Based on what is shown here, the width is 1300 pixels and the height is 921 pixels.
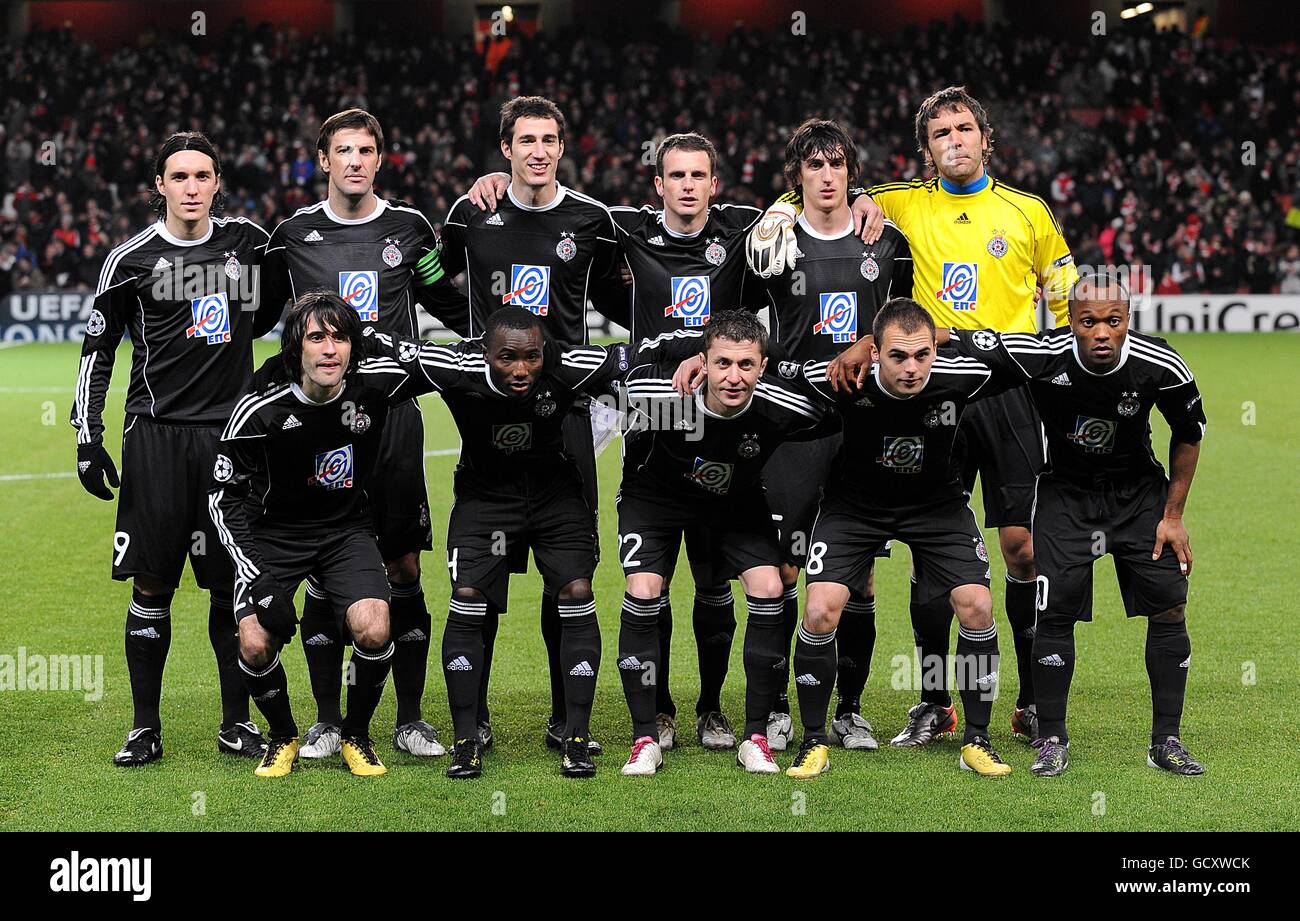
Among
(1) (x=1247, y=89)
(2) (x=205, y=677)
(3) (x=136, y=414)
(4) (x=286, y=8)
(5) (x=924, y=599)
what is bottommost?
(2) (x=205, y=677)

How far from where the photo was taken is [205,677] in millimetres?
7070

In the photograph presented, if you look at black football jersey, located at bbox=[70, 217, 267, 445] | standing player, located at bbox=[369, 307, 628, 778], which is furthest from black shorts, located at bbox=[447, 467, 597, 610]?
black football jersey, located at bbox=[70, 217, 267, 445]

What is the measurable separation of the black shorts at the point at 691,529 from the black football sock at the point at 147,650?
6.04 feet

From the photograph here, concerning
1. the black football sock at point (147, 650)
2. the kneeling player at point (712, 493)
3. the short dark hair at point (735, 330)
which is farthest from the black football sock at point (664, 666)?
the black football sock at point (147, 650)

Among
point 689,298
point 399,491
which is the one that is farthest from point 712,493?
point 399,491

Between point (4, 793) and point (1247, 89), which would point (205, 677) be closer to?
point (4, 793)

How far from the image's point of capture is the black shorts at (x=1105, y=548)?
18.4 ft

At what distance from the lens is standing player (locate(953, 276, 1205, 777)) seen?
5.57 metres

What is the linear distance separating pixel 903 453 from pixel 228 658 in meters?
2.77

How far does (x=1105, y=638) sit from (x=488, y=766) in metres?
3.56

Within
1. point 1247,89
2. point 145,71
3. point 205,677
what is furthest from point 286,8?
point 205,677

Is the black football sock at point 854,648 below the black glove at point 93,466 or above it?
below

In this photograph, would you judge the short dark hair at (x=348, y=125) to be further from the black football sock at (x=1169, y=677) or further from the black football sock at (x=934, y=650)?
the black football sock at (x=1169, y=677)

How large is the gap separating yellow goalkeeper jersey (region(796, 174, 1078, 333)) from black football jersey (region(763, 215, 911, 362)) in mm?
209
